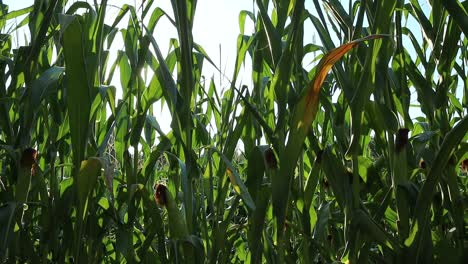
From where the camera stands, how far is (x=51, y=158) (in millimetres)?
1109

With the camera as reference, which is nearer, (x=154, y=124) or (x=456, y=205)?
(x=456, y=205)

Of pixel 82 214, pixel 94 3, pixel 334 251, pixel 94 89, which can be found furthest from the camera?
pixel 334 251

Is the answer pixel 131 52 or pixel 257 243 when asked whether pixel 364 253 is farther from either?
pixel 131 52

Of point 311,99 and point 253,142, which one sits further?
point 253,142

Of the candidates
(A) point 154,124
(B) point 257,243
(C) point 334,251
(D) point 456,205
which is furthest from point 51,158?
(D) point 456,205

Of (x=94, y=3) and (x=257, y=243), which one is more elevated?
(x=94, y=3)

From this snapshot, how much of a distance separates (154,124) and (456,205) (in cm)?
56

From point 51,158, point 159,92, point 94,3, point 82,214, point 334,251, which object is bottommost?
point 334,251

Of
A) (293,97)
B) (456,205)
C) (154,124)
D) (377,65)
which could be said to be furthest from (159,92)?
(456,205)

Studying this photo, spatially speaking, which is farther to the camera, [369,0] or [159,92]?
[159,92]

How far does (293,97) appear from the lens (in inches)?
38.9

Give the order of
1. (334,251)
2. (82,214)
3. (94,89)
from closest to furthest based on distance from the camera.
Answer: (82,214) → (94,89) → (334,251)

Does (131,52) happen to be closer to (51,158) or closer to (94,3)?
(94,3)

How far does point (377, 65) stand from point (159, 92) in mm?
418
